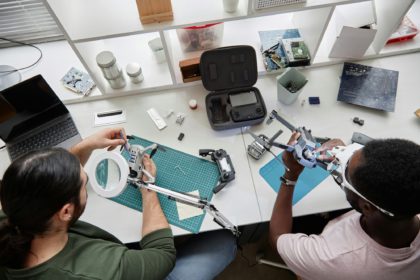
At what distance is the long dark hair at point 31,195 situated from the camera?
32.4 inches

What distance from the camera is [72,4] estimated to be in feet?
3.85

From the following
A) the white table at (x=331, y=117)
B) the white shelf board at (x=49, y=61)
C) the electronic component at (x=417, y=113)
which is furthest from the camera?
the white shelf board at (x=49, y=61)

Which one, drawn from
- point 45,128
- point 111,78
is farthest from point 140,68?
point 45,128

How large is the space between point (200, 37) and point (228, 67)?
0.24 meters

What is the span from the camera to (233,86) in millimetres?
1428

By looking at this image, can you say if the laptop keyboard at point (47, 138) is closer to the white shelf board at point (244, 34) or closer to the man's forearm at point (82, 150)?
the man's forearm at point (82, 150)

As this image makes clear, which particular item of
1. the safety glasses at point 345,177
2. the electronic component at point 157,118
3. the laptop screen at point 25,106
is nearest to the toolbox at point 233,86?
the electronic component at point 157,118

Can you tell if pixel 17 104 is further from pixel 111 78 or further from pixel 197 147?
pixel 197 147

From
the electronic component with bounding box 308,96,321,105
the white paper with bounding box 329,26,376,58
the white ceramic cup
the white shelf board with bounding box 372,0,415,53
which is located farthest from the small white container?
the white shelf board with bounding box 372,0,415,53

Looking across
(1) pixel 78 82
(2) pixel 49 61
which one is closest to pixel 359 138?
(1) pixel 78 82

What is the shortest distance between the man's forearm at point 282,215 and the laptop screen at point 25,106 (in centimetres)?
107

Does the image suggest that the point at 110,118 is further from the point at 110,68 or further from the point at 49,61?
the point at 49,61

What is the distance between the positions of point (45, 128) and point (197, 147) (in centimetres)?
71

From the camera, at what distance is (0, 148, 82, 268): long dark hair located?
0.82 meters
